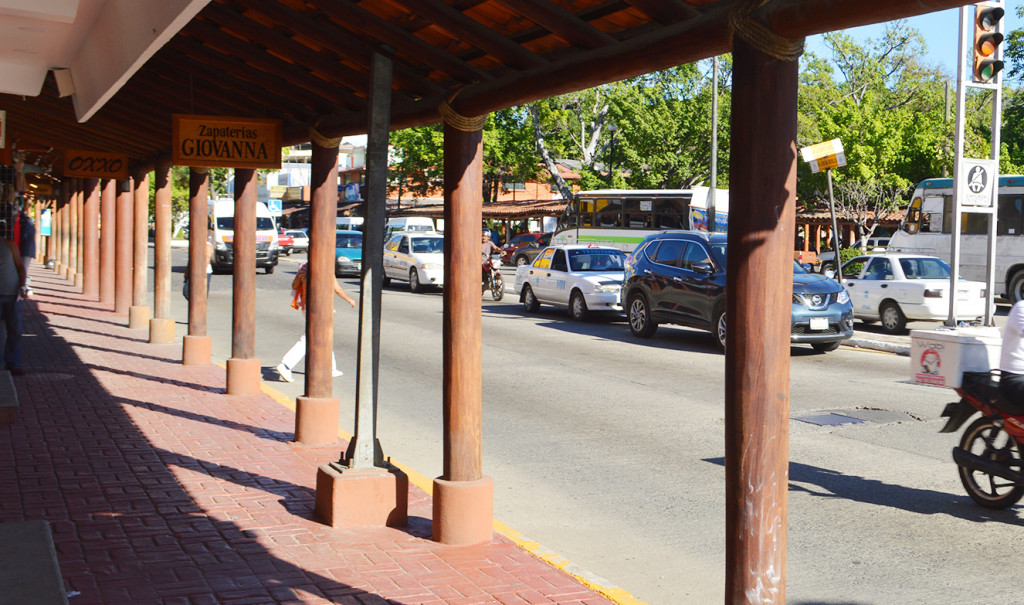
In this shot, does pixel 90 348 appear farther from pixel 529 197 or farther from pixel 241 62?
pixel 529 197

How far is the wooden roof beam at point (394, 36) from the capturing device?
5738mm

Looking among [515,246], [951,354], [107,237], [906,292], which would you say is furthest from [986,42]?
[515,246]

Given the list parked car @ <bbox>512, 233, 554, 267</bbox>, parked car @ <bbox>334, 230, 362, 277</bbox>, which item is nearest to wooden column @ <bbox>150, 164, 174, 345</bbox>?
parked car @ <bbox>334, 230, 362, 277</bbox>

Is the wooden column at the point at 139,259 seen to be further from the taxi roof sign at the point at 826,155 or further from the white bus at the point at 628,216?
the white bus at the point at 628,216

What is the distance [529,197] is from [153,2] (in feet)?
234

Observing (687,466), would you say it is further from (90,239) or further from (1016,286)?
(1016,286)

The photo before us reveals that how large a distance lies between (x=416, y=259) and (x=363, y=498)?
23.1 metres

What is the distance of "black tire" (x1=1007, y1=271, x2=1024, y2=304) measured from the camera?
2548 cm

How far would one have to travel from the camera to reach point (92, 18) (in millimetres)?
6617

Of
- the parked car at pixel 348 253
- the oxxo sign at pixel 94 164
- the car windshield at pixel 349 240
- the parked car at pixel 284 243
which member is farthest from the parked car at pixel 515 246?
the oxxo sign at pixel 94 164

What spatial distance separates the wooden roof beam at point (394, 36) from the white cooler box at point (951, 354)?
11.6ft

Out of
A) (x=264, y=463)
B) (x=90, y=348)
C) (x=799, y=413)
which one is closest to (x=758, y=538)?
(x=264, y=463)

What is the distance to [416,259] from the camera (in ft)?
95.9

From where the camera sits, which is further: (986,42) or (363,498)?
(986,42)
